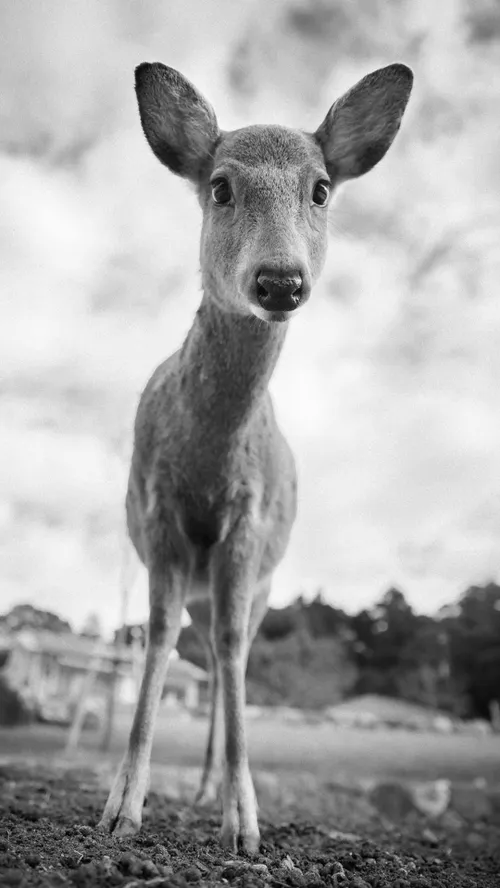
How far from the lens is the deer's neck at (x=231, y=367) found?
366cm

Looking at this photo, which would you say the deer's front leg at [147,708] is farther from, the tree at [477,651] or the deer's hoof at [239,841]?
the tree at [477,651]

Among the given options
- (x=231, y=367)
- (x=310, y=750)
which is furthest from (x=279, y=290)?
(x=310, y=750)

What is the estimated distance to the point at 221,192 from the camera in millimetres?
3570

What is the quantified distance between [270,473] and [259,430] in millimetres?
255

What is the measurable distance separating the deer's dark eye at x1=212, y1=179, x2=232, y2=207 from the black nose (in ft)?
2.63

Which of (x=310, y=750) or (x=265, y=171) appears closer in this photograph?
(x=265, y=171)

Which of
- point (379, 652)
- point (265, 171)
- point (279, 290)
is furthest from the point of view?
point (379, 652)

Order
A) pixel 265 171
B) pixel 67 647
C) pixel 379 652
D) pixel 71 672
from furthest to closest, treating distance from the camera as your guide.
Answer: pixel 379 652 → pixel 71 672 → pixel 67 647 → pixel 265 171

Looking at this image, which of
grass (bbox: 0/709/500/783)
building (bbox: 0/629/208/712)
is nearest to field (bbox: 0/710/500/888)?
grass (bbox: 0/709/500/783)

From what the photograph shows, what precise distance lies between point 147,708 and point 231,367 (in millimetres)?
1770

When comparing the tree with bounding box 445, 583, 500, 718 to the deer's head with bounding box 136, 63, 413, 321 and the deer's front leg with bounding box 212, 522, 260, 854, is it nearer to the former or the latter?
the deer's front leg with bounding box 212, 522, 260, 854

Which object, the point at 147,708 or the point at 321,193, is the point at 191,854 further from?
the point at 321,193

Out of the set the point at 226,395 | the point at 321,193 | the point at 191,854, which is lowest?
the point at 191,854

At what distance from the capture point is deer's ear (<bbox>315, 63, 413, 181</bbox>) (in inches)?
155
